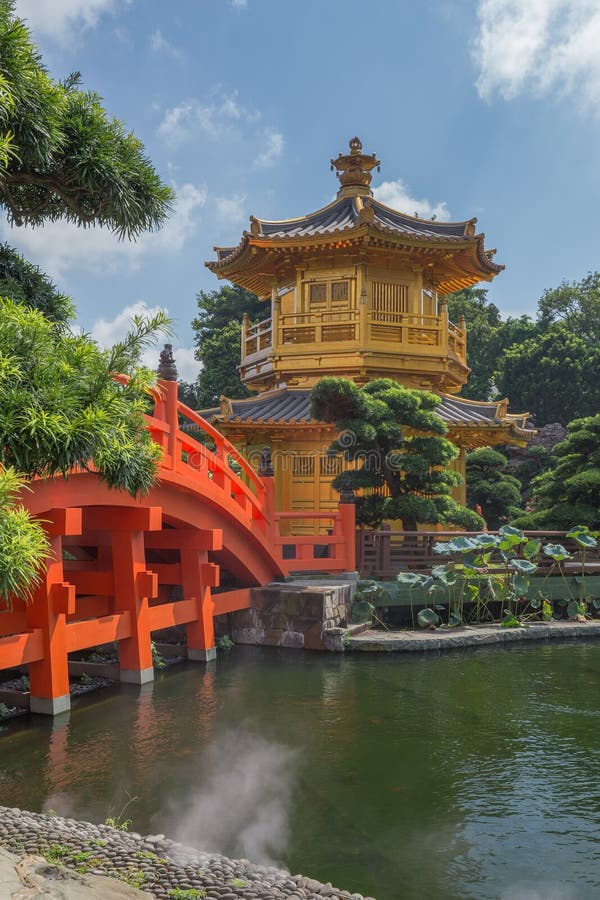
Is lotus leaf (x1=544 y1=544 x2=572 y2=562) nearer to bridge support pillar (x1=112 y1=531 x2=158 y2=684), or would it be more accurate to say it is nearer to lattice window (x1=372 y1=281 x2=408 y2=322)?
lattice window (x1=372 y1=281 x2=408 y2=322)

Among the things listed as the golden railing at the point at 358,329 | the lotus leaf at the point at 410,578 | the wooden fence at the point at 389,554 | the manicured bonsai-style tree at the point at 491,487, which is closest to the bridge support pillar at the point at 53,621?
the lotus leaf at the point at 410,578

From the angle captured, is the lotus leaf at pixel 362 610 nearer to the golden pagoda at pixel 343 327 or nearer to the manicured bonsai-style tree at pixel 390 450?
the manicured bonsai-style tree at pixel 390 450

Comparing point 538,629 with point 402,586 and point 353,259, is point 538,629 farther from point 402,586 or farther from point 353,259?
point 353,259

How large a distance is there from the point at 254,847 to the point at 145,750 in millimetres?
2407

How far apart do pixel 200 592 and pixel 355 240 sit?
8344mm

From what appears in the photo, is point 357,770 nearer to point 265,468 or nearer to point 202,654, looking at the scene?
point 202,654

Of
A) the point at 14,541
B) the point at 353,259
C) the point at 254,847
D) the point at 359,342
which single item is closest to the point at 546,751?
the point at 254,847

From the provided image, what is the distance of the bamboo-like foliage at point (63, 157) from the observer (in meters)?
5.18

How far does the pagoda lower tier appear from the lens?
1600cm

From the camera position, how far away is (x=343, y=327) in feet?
53.7

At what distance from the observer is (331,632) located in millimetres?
11477

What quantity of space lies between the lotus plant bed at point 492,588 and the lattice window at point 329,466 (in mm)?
3337

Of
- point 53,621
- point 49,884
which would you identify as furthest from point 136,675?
point 49,884

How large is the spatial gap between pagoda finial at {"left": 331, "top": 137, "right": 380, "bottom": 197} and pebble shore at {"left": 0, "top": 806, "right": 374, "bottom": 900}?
53.6 ft
